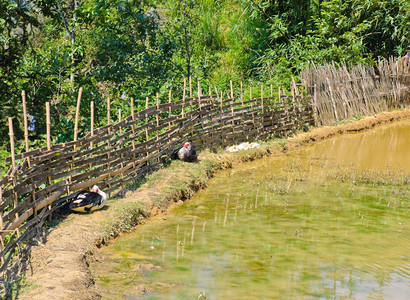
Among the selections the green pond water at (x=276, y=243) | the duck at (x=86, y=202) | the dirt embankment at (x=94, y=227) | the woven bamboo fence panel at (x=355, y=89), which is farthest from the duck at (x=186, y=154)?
the woven bamboo fence panel at (x=355, y=89)

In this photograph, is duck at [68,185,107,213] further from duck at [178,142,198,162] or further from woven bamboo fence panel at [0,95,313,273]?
duck at [178,142,198,162]

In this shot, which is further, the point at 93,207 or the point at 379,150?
the point at 379,150

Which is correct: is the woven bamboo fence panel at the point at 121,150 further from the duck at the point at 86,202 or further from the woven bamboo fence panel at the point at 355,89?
the woven bamboo fence panel at the point at 355,89

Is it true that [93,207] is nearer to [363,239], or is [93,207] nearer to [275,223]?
[275,223]

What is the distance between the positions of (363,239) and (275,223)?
3.49 feet

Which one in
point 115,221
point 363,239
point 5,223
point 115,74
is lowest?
point 363,239

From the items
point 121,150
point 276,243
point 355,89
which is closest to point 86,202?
point 121,150

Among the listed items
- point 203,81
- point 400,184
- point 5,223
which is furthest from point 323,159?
point 5,223

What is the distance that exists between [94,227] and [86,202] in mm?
399

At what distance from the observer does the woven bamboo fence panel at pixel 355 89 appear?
13359mm

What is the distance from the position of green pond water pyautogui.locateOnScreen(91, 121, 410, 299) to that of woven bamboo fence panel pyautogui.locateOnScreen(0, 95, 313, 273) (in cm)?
85

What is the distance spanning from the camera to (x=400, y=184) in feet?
26.5

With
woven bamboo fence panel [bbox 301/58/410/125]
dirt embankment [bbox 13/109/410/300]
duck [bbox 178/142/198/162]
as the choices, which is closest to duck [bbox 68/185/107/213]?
dirt embankment [bbox 13/109/410/300]

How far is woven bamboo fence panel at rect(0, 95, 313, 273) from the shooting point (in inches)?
200
